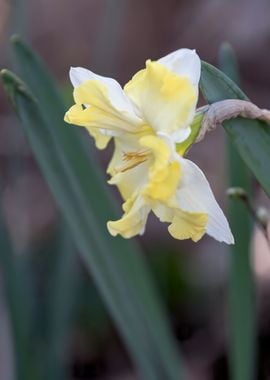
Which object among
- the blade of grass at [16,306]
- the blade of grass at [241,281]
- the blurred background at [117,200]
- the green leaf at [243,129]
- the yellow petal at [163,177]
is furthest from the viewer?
the blurred background at [117,200]

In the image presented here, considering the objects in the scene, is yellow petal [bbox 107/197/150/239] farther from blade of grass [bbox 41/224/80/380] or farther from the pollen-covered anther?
blade of grass [bbox 41/224/80/380]

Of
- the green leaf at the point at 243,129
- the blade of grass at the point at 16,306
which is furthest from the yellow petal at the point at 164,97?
the blade of grass at the point at 16,306

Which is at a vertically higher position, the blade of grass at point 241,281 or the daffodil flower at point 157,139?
the daffodil flower at point 157,139

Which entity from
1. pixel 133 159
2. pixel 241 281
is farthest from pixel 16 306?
pixel 133 159

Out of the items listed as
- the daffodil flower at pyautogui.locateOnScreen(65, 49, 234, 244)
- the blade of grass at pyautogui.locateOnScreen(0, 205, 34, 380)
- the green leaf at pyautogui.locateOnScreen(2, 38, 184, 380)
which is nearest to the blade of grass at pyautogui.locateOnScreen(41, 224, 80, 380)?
the blade of grass at pyautogui.locateOnScreen(0, 205, 34, 380)

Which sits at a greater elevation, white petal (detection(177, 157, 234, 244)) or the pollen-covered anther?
the pollen-covered anther

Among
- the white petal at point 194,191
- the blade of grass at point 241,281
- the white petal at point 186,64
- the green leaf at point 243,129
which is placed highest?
the white petal at point 186,64

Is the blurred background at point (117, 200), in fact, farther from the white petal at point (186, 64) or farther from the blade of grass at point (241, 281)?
the white petal at point (186, 64)

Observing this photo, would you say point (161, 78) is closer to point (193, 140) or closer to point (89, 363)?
point (193, 140)

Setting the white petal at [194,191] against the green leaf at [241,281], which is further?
the green leaf at [241,281]
